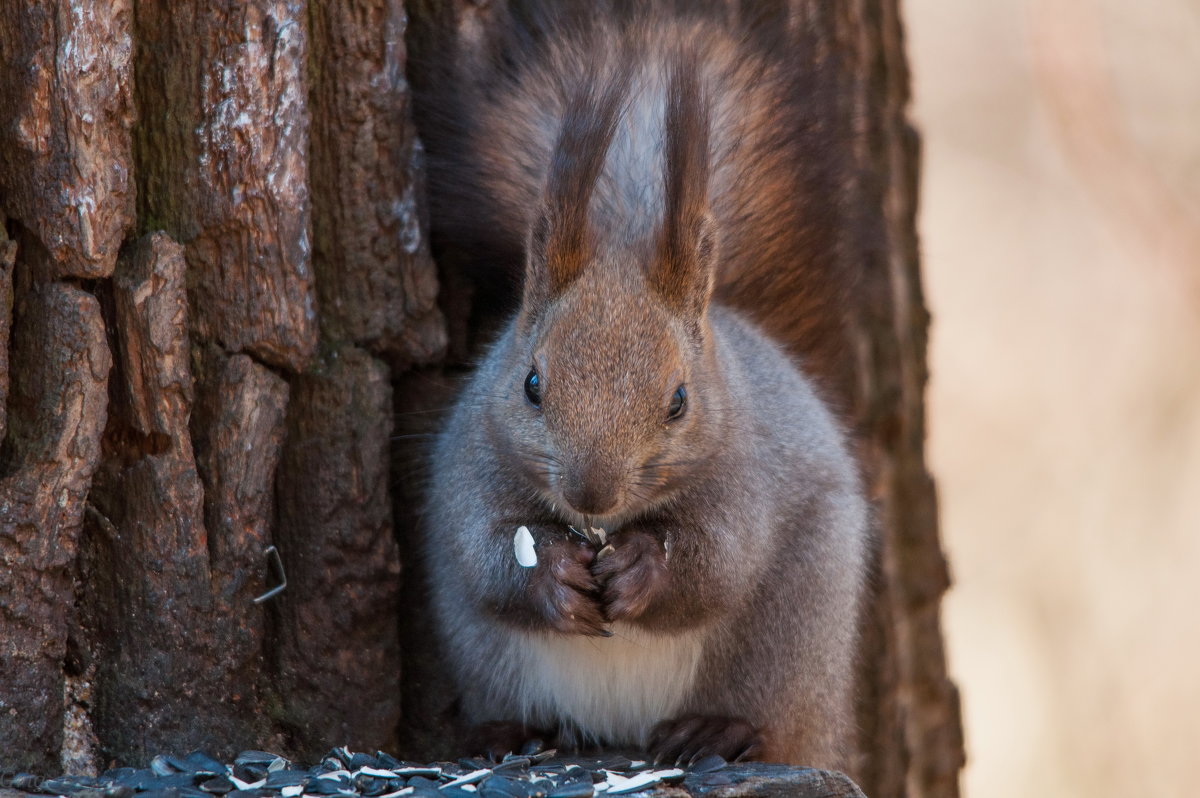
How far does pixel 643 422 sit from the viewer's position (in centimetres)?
228

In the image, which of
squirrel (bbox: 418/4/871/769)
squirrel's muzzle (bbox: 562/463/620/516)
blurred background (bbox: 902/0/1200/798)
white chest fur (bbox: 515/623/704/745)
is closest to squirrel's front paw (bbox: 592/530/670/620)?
squirrel (bbox: 418/4/871/769)

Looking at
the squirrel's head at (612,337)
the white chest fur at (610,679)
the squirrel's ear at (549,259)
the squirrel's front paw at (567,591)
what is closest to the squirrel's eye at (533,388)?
the squirrel's head at (612,337)

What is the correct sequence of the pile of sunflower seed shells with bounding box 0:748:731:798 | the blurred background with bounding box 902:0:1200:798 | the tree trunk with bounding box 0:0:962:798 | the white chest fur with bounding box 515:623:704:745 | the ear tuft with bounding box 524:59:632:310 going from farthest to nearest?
the blurred background with bounding box 902:0:1200:798 < the white chest fur with bounding box 515:623:704:745 < the ear tuft with bounding box 524:59:632:310 < the tree trunk with bounding box 0:0:962:798 < the pile of sunflower seed shells with bounding box 0:748:731:798

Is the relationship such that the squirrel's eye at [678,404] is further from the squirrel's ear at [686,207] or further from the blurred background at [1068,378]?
the blurred background at [1068,378]

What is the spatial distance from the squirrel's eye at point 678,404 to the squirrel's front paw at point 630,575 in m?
0.25

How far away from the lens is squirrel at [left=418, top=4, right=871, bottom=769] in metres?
2.35

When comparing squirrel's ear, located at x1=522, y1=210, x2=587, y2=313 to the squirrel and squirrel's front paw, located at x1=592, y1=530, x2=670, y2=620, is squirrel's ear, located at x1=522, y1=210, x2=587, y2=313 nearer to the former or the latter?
the squirrel

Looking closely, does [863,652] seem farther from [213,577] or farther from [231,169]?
[231,169]

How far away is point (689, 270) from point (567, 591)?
0.60 m

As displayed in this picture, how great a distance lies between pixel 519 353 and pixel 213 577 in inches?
25.8

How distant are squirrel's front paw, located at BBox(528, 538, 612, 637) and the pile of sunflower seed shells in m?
0.24

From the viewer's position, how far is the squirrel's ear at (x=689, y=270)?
2453 mm

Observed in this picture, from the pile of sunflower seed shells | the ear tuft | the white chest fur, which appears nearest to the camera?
the pile of sunflower seed shells

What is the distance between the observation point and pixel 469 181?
8.68ft
